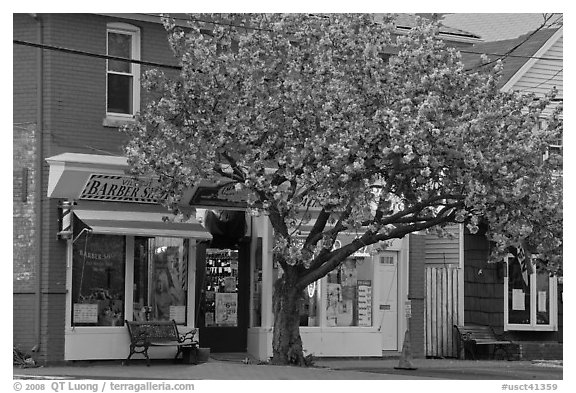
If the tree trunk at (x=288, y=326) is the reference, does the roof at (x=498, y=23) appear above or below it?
above

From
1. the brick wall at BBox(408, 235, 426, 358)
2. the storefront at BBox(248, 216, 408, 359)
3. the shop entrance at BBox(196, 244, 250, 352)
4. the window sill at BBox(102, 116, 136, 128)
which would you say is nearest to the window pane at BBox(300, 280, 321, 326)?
the storefront at BBox(248, 216, 408, 359)

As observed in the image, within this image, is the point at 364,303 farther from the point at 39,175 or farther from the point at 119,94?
the point at 39,175

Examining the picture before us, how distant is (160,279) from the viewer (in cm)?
2320

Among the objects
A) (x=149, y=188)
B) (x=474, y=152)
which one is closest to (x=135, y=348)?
(x=149, y=188)

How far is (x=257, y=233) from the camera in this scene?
81.4ft

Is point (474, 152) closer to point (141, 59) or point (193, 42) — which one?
point (193, 42)

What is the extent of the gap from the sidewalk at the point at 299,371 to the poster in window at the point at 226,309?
1096 mm

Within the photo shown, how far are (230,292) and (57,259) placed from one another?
4757 mm

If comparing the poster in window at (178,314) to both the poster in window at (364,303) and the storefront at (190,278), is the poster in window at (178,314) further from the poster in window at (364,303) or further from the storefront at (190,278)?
the poster in window at (364,303)

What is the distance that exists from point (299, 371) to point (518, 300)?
37.9ft

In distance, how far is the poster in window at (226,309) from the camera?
25.1 meters

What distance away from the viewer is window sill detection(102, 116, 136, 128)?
22.3m

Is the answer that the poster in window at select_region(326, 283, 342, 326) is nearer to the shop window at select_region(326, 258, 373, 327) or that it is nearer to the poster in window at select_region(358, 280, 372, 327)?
the shop window at select_region(326, 258, 373, 327)

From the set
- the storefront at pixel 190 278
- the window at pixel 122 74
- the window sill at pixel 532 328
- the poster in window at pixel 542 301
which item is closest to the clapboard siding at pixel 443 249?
the window sill at pixel 532 328
